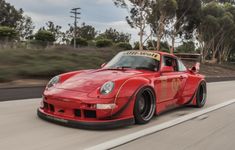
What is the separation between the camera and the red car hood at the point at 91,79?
593 centimetres

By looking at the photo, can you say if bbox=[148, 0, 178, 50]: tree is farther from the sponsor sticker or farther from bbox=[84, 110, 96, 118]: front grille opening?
bbox=[84, 110, 96, 118]: front grille opening

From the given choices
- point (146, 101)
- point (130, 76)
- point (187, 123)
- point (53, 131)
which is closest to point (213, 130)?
point (187, 123)

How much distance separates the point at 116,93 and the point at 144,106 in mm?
971

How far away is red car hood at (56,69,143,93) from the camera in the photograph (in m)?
5.93

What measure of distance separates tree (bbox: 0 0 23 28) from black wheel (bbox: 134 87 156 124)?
205ft

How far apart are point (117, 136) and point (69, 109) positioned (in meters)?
0.86

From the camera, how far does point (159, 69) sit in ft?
23.6

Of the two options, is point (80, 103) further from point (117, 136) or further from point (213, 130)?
point (213, 130)

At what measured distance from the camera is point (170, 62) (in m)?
7.96

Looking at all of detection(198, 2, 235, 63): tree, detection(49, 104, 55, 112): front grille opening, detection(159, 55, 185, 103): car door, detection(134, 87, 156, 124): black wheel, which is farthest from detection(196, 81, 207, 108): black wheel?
detection(198, 2, 235, 63): tree

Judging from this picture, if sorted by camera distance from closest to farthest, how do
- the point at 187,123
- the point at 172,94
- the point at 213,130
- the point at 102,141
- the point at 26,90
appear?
1. the point at 102,141
2. the point at 213,130
3. the point at 187,123
4. the point at 172,94
5. the point at 26,90

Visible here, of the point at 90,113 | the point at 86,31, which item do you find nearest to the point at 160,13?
the point at 90,113

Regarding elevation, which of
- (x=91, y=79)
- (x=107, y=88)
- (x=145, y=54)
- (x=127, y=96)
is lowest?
(x=127, y=96)

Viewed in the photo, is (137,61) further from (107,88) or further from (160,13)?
(160,13)
